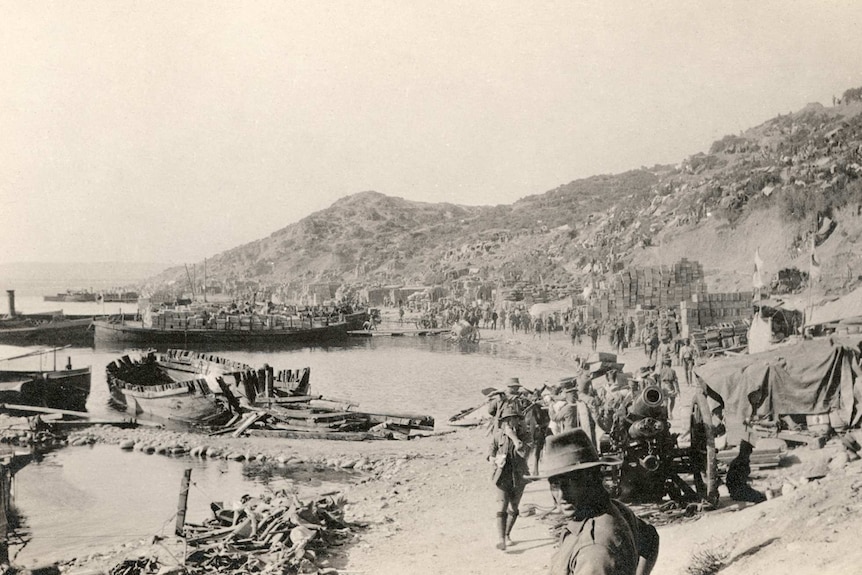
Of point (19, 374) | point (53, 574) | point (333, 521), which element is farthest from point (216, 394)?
point (333, 521)

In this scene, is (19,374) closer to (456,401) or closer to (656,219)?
(456,401)

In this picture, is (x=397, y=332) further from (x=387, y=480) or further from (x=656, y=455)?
(x=656, y=455)

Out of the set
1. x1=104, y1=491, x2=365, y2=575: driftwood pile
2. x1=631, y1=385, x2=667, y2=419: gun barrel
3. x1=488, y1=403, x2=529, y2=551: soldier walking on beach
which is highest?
x1=631, y1=385, x2=667, y2=419: gun barrel

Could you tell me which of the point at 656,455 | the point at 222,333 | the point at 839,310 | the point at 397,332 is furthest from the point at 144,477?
the point at 397,332

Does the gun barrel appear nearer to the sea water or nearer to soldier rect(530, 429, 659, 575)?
soldier rect(530, 429, 659, 575)

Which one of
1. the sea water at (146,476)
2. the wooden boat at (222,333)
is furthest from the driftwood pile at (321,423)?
the wooden boat at (222,333)

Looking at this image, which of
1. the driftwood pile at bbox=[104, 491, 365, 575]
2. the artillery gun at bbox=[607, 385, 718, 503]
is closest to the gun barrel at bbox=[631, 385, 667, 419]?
the artillery gun at bbox=[607, 385, 718, 503]
